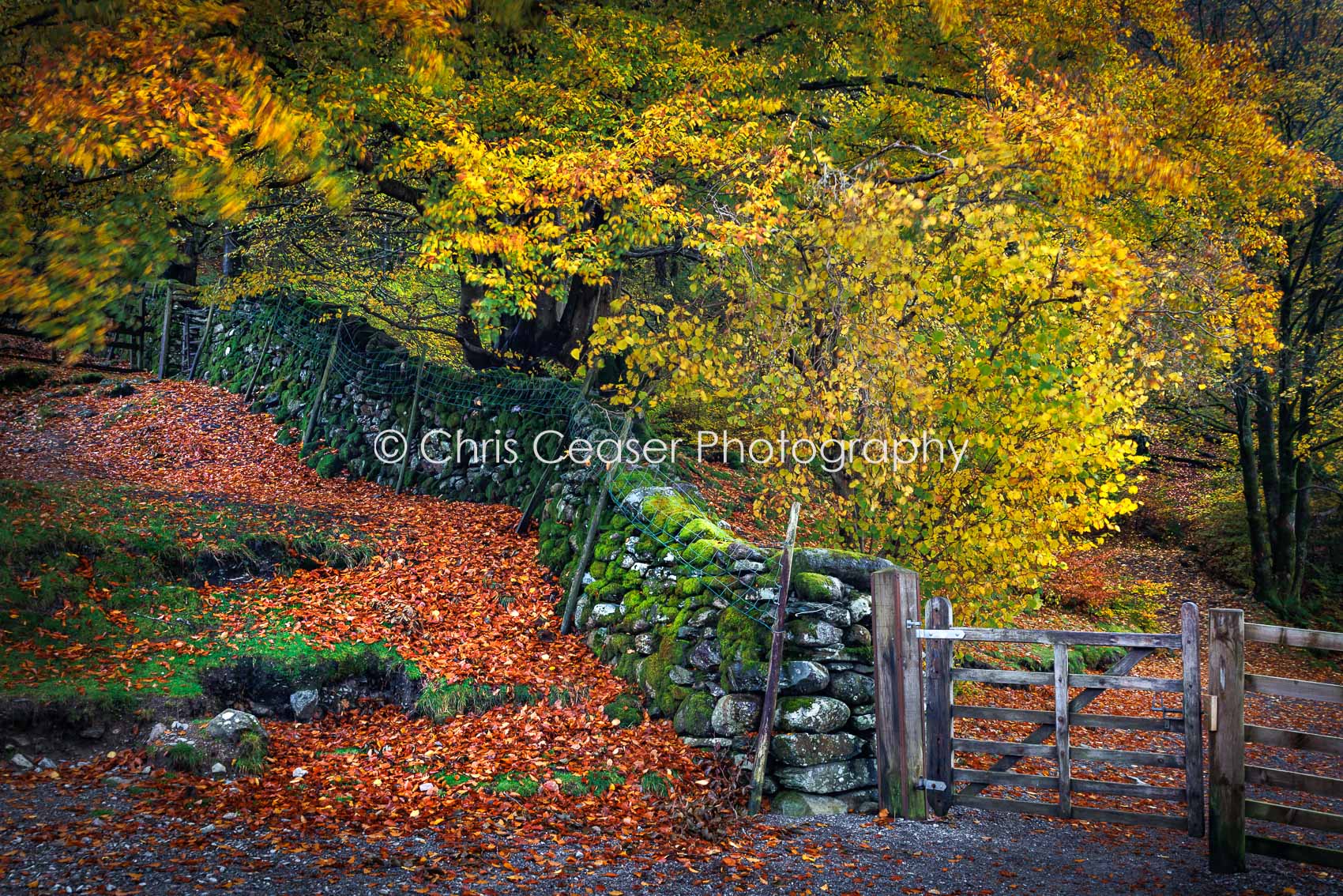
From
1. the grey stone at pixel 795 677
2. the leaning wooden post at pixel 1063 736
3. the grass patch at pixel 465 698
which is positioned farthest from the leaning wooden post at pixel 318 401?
the leaning wooden post at pixel 1063 736

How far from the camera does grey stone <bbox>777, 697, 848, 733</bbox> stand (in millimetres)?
6770

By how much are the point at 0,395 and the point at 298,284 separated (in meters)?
5.88

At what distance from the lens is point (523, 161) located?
9.20 meters

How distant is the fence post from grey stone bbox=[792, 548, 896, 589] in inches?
23.7

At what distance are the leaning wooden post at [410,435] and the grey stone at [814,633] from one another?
8.18 meters

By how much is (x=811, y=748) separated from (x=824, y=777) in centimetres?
23

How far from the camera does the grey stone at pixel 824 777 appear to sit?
6695 mm

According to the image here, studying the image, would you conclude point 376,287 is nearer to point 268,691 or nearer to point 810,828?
point 268,691

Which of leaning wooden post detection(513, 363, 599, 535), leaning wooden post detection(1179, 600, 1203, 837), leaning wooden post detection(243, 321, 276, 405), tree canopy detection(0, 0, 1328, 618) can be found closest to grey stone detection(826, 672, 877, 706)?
tree canopy detection(0, 0, 1328, 618)

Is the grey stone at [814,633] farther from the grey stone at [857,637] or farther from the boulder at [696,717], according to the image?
the boulder at [696,717]

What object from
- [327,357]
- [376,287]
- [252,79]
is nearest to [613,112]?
[252,79]

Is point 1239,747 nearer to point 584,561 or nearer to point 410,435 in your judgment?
point 584,561

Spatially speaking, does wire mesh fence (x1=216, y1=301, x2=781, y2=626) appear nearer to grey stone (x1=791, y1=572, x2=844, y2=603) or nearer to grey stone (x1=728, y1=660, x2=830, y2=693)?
grey stone (x1=791, y1=572, x2=844, y2=603)

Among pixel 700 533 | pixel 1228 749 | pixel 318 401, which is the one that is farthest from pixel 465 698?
pixel 318 401
